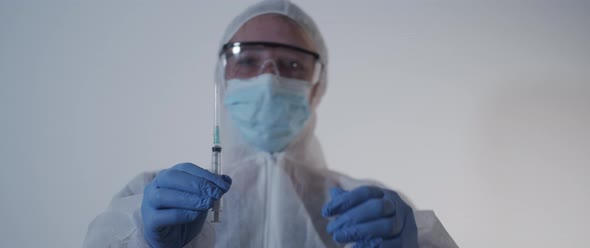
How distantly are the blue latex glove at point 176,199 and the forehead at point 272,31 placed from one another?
46 centimetres

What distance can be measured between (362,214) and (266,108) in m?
0.38

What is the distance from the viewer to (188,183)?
80cm

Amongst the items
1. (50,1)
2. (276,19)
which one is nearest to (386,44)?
(276,19)

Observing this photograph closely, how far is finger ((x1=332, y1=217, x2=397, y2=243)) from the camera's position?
825mm

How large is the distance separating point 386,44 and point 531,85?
0.59 m

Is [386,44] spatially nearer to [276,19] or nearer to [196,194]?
[276,19]

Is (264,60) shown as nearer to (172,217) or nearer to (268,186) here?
(268,186)

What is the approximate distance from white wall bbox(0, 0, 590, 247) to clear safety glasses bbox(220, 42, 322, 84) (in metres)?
0.32

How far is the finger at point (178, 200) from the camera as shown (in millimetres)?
786

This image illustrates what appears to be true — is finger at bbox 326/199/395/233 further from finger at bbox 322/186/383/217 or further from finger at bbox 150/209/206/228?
finger at bbox 150/209/206/228

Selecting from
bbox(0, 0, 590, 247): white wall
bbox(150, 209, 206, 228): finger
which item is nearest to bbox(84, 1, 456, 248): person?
bbox(150, 209, 206, 228): finger

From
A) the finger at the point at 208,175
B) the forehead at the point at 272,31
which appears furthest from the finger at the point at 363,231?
the forehead at the point at 272,31

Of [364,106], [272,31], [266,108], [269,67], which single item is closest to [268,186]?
[266,108]

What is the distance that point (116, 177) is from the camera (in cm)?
130
